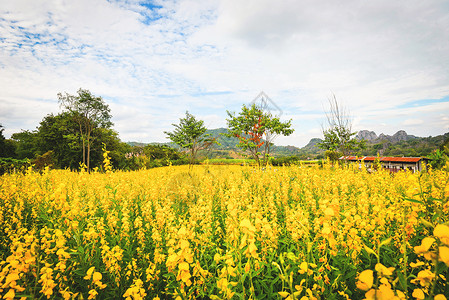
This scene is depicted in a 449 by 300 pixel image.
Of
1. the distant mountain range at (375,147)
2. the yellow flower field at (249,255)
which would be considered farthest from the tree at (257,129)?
the yellow flower field at (249,255)

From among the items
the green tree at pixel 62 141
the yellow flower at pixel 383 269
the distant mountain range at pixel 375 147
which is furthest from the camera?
the green tree at pixel 62 141

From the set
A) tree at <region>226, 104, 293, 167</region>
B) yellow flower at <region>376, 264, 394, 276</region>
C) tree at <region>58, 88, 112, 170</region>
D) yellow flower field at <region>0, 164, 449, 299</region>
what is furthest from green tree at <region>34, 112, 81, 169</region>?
yellow flower at <region>376, 264, 394, 276</region>

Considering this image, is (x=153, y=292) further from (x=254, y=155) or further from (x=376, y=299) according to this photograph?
(x=254, y=155)

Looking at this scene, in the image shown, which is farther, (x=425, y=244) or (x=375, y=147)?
(x=375, y=147)

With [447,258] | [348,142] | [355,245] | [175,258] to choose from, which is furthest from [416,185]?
[348,142]

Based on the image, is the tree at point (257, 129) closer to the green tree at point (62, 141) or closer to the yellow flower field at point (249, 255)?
the yellow flower field at point (249, 255)

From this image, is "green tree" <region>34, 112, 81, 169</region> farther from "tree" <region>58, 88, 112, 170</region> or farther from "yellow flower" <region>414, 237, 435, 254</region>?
"yellow flower" <region>414, 237, 435, 254</region>

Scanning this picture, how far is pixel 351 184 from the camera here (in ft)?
19.0

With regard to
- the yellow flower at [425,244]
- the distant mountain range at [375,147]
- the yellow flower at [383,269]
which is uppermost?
the distant mountain range at [375,147]

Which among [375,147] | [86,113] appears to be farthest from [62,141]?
[375,147]

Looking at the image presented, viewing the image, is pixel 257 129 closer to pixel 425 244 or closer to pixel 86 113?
pixel 425 244

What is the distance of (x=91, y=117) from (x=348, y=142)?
117 feet

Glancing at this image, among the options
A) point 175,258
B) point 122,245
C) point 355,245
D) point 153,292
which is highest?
point 175,258

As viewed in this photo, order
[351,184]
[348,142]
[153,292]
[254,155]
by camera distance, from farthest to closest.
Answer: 1. [348,142]
2. [254,155]
3. [351,184]
4. [153,292]
